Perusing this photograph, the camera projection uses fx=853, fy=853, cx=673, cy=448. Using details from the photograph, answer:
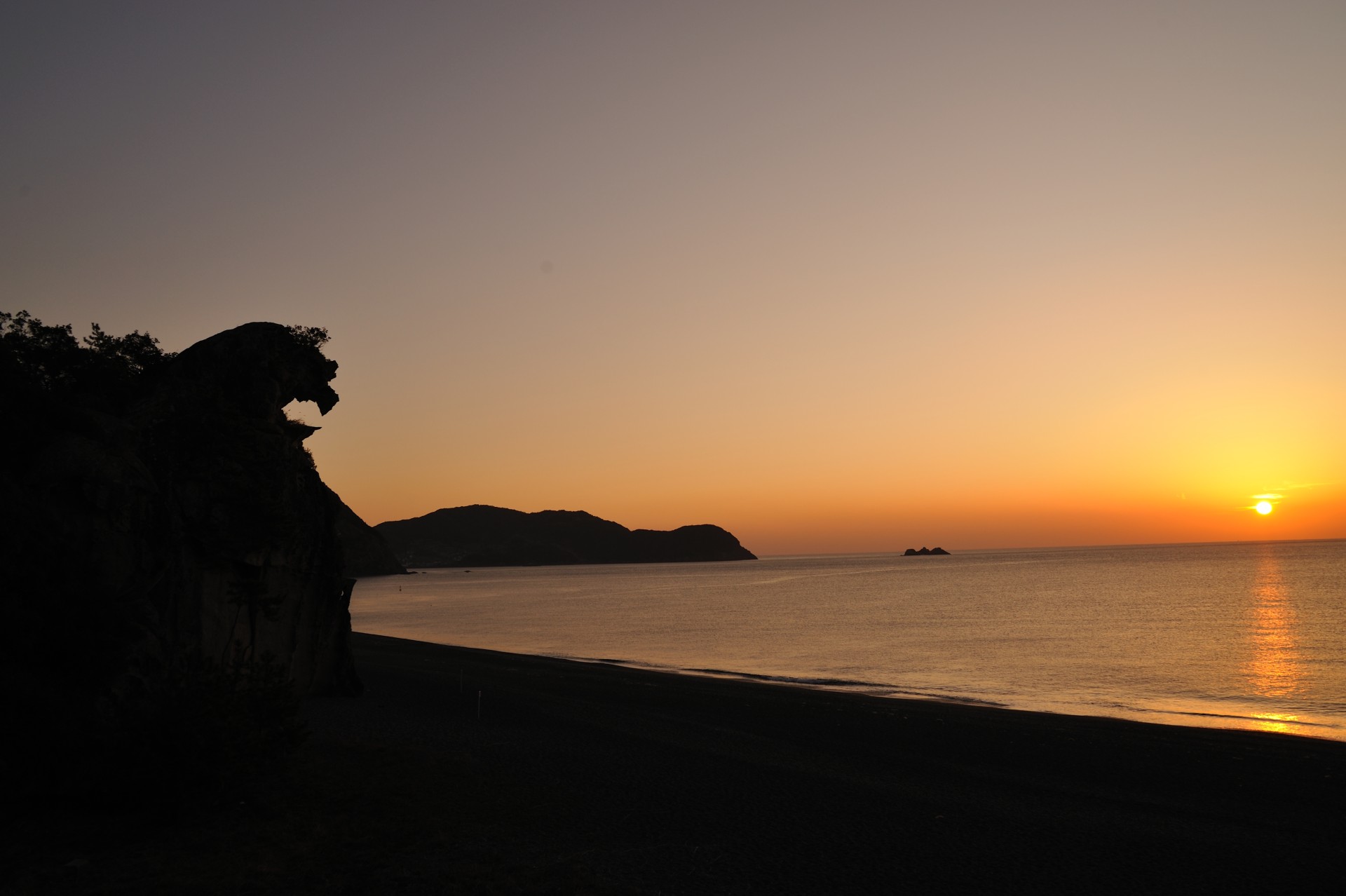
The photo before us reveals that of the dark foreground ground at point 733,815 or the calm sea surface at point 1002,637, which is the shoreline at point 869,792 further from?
the calm sea surface at point 1002,637

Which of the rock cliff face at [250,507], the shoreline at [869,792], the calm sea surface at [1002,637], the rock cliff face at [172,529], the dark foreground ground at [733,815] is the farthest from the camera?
the calm sea surface at [1002,637]

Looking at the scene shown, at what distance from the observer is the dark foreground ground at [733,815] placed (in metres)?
9.05

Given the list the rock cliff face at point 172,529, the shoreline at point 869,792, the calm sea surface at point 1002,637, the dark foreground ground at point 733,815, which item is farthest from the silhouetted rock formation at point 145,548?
the calm sea surface at point 1002,637

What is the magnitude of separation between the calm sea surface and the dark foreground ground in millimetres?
9486

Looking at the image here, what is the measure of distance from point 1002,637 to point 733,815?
3916 cm

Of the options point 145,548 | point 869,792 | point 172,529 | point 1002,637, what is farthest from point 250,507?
point 1002,637

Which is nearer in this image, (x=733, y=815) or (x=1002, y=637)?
(x=733, y=815)

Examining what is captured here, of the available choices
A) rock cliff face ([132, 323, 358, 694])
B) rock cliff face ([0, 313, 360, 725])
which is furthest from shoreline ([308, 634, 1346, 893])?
rock cliff face ([0, 313, 360, 725])

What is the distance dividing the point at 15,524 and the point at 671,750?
10.7m

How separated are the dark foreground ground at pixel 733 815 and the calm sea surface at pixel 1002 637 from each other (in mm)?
9486

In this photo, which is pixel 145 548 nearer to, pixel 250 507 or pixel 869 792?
pixel 250 507

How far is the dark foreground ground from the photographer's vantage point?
905 cm

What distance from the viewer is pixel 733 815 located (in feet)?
38.2

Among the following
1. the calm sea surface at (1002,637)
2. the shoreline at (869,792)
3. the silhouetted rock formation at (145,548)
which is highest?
the silhouetted rock formation at (145,548)
